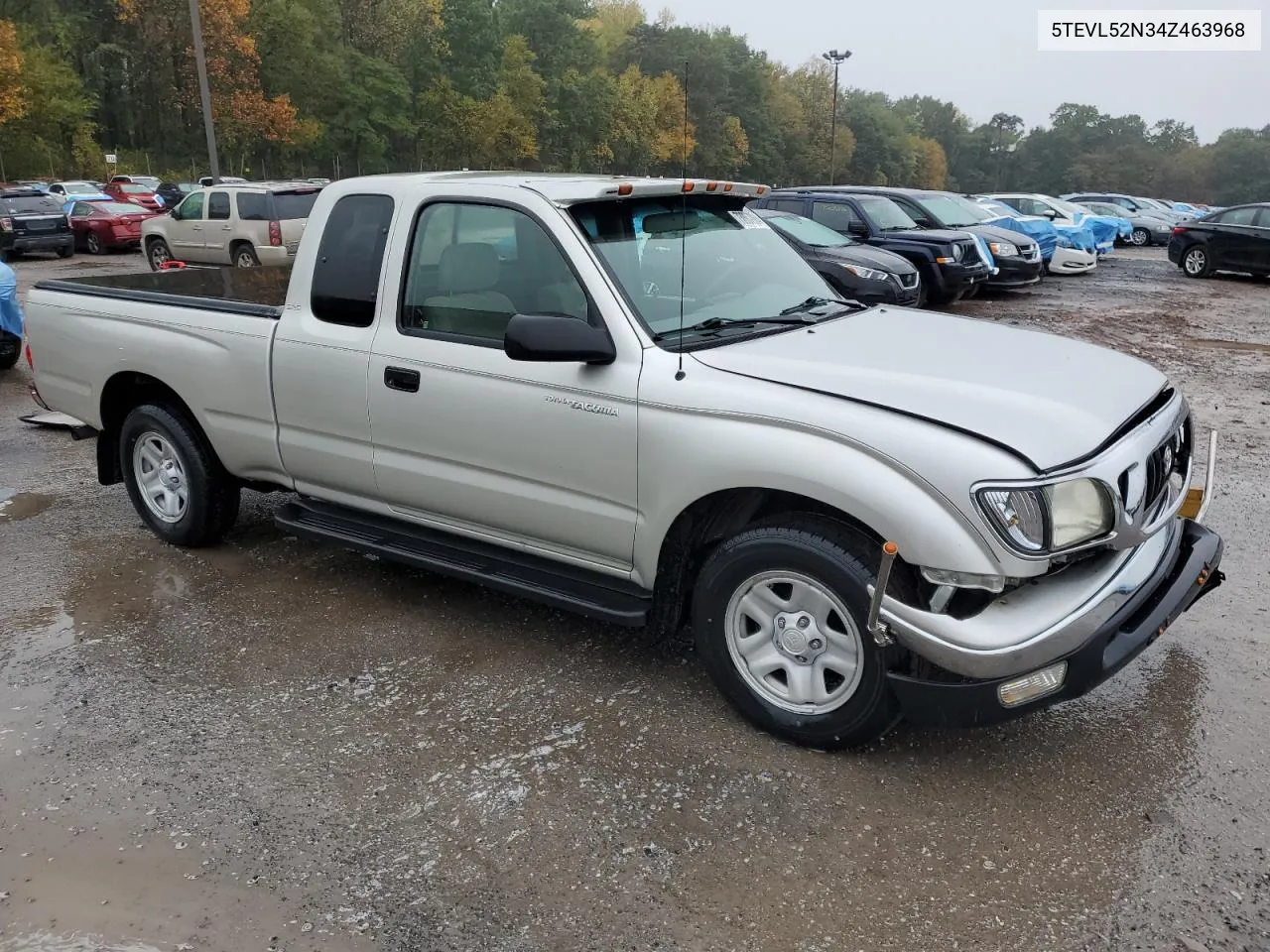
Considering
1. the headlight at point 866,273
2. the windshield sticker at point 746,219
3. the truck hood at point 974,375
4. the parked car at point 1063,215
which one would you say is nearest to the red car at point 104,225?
the headlight at point 866,273

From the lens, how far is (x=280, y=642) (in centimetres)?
445

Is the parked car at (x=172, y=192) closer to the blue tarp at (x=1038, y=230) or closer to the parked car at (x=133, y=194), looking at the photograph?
the parked car at (x=133, y=194)

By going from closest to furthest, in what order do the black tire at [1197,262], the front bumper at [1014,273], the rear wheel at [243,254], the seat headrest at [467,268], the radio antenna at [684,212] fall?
1. the radio antenna at [684,212]
2. the seat headrest at [467,268]
3. the front bumper at [1014,273]
4. the rear wheel at [243,254]
5. the black tire at [1197,262]

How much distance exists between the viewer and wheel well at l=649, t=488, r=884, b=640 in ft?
11.6

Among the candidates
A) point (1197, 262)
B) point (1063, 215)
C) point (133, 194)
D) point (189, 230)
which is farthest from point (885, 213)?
point (133, 194)

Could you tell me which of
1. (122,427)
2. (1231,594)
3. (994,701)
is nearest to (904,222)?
(1231,594)

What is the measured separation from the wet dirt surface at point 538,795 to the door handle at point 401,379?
3.63 ft

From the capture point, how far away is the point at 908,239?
14.9 meters

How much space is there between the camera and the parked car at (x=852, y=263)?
40.1 feet

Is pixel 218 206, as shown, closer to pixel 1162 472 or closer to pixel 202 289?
pixel 202 289

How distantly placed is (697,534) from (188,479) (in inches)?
118

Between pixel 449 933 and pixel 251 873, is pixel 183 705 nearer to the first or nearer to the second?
pixel 251 873

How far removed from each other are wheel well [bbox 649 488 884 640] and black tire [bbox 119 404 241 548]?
2725mm

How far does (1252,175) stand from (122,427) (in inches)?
5255
